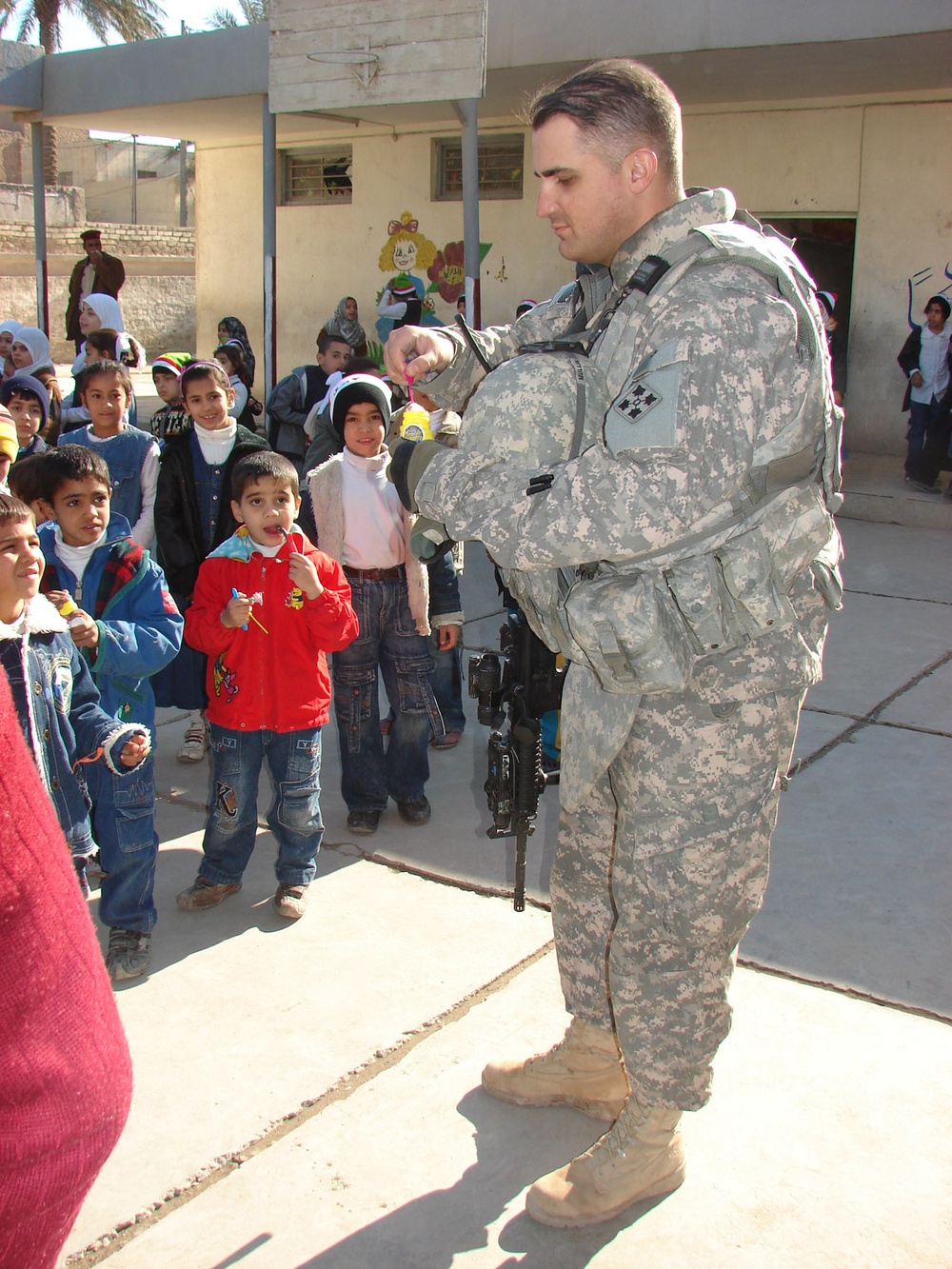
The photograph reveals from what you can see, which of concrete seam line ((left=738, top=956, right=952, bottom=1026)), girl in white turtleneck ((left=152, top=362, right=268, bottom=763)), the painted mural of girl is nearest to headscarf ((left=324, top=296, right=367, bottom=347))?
the painted mural of girl

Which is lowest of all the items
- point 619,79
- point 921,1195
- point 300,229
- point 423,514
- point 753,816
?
point 921,1195

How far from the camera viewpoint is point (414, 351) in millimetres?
2297

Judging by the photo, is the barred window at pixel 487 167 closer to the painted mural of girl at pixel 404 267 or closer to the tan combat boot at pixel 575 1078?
the painted mural of girl at pixel 404 267

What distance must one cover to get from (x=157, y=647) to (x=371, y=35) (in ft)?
24.8

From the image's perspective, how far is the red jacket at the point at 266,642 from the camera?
10.8ft

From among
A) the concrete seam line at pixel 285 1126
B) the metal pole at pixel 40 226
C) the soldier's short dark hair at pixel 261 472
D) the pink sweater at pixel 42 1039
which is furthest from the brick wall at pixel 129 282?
the pink sweater at pixel 42 1039

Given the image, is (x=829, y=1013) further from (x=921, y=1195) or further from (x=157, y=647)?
(x=157, y=647)

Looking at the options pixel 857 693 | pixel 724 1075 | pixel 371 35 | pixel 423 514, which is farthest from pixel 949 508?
pixel 423 514

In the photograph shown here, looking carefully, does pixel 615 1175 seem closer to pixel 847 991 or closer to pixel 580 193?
pixel 847 991

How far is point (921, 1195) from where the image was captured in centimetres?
222

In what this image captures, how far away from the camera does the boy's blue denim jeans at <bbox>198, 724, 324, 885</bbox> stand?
3.32 meters

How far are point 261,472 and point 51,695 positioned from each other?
989 millimetres

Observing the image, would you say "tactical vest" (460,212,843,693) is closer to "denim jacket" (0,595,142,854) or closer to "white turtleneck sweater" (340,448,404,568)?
"denim jacket" (0,595,142,854)

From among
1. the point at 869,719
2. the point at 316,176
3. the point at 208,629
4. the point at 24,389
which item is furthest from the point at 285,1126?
the point at 316,176
